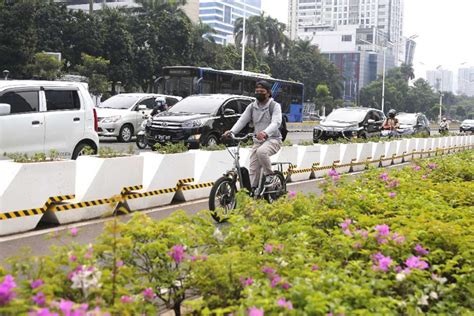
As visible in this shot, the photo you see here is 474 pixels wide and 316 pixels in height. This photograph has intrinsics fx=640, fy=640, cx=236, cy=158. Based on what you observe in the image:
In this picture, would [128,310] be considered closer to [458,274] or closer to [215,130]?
[458,274]

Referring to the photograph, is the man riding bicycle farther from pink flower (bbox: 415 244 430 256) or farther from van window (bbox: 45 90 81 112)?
pink flower (bbox: 415 244 430 256)

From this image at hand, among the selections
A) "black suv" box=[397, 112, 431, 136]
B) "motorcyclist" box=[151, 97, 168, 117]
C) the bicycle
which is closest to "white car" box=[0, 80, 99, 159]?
the bicycle

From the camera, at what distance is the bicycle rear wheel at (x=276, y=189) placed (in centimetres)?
817

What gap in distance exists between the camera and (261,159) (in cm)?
794

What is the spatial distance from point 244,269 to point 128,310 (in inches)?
33.2

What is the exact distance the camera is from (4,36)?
3562 centimetres

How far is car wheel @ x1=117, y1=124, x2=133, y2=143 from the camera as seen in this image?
67.2 ft

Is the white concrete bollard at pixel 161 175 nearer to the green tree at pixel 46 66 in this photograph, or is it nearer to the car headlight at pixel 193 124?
the car headlight at pixel 193 124

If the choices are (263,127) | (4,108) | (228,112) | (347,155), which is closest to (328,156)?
(347,155)

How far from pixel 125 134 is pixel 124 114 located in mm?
644

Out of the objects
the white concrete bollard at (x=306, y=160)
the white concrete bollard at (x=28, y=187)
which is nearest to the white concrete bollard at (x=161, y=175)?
the white concrete bollard at (x=28, y=187)

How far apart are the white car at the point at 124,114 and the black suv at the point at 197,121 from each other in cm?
447

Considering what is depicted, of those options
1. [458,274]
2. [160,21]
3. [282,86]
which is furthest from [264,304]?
[160,21]

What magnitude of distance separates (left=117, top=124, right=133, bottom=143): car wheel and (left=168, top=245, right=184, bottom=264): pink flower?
17215mm
